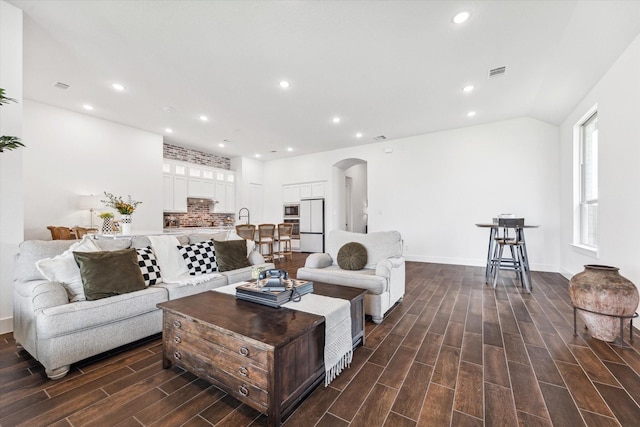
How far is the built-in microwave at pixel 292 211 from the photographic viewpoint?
26.9ft

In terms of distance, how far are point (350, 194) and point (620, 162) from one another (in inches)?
264

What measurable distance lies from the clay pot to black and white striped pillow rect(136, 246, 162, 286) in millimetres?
3937

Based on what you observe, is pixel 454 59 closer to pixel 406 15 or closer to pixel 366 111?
pixel 406 15

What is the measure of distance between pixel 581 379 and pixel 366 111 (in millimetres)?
4361

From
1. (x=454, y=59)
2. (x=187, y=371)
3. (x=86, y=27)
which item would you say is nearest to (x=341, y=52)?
(x=454, y=59)

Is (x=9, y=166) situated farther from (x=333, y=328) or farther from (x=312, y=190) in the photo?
(x=312, y=190)

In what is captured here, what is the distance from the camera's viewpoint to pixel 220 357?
4.96 feet

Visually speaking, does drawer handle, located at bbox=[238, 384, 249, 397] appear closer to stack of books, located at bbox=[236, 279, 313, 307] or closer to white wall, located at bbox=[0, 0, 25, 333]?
stack of books, located at bbox=[236, 279, 313, 307]

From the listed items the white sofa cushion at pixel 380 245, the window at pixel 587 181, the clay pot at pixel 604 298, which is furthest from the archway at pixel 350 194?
Answer: the clay pot at pixel 604 298

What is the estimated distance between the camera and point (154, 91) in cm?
397

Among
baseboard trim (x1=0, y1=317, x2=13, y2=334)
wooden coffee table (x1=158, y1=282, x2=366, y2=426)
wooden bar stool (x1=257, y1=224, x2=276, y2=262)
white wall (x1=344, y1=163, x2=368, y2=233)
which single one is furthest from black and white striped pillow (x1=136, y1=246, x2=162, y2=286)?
white wall (x1=344, y1=163, x2=368, y2=233)

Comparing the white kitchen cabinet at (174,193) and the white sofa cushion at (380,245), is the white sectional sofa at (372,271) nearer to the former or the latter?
the white sofa cushion at (380,245)

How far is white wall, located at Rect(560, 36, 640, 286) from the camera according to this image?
249cm

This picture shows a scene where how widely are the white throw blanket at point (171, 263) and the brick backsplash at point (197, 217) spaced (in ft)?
14.6
